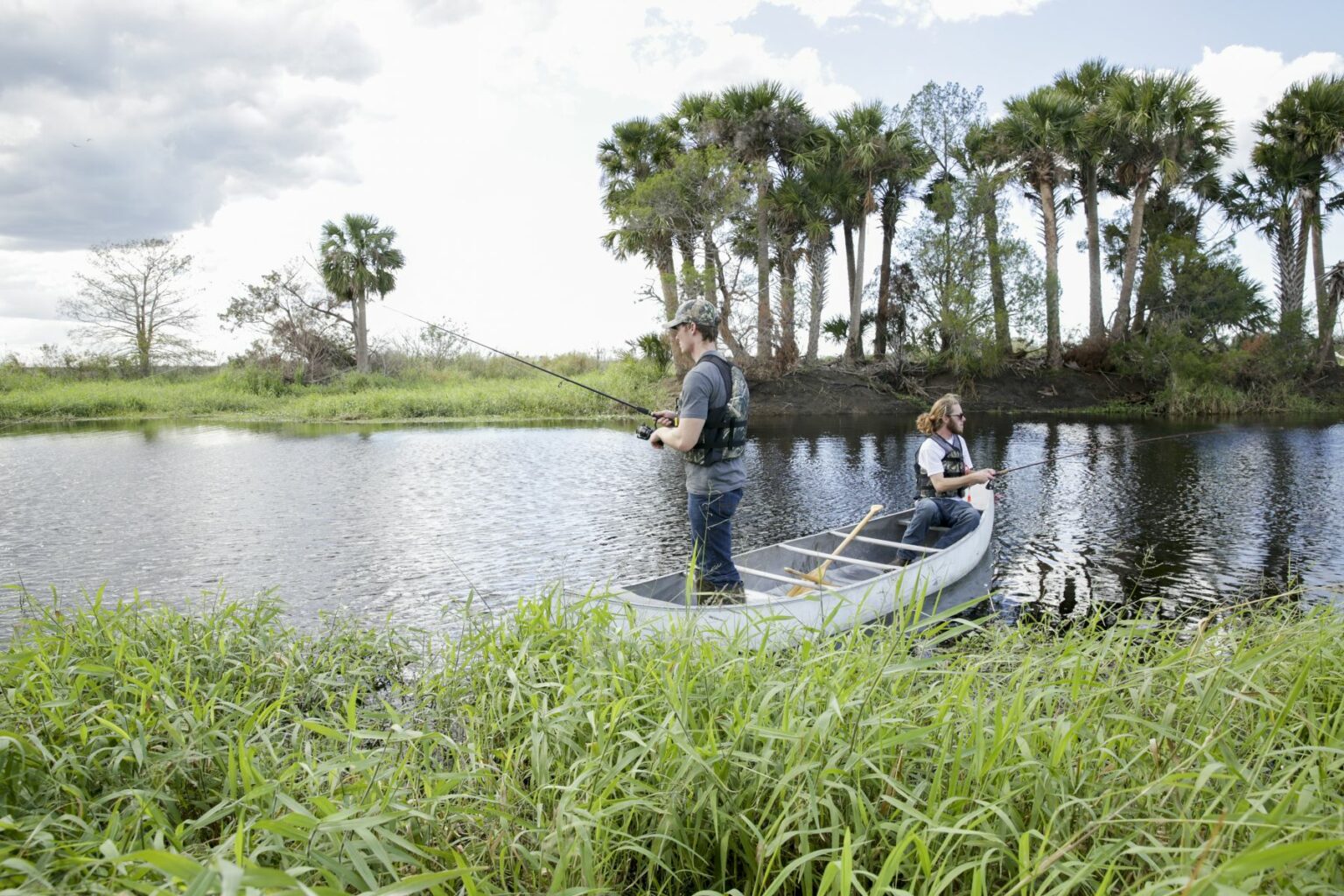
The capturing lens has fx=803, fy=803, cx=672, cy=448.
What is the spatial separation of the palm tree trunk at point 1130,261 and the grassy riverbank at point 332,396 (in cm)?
1862

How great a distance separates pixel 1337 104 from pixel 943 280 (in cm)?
1543

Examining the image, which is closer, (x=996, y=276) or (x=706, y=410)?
(x=706, y=410)

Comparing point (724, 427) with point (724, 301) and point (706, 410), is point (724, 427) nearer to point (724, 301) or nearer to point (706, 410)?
point (706, 410)

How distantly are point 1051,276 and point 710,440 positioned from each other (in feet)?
103

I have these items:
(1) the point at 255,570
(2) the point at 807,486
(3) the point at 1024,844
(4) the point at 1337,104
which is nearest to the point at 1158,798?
(3) the point at 1024,844

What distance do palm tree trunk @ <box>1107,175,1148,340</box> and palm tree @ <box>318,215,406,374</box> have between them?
2971 centimetres

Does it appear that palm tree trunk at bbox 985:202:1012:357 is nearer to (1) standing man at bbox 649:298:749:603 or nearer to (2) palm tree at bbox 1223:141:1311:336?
(2) palm tree at bbox 1223:141:1311:336

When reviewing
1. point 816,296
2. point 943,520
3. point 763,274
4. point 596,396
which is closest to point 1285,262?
point 816,296

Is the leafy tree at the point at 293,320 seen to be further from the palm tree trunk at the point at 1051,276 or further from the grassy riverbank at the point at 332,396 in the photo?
the palm tree trunk at the point at 1051,276

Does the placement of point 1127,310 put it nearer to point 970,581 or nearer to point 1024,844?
point 970,581

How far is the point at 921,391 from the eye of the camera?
32.7m

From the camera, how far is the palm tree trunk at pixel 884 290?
34500mm

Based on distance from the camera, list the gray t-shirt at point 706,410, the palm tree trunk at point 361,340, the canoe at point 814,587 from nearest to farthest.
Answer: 1. the canoe at point 814,587
2. the gray t-shirt at point 706,410
3. the palm tree trunk at point 361,340

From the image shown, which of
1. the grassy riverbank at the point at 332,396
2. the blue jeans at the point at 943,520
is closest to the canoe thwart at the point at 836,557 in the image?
the blue jeans at the point at 943,520
